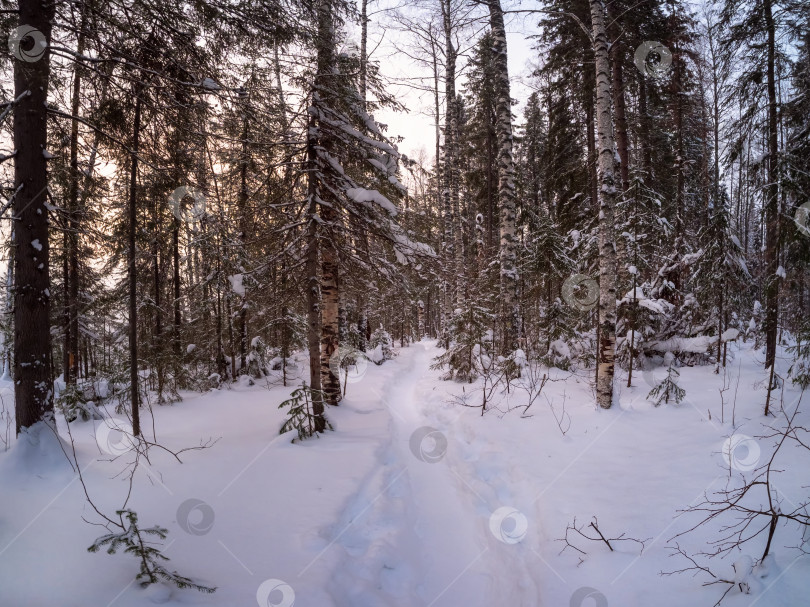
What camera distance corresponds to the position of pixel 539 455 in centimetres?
593

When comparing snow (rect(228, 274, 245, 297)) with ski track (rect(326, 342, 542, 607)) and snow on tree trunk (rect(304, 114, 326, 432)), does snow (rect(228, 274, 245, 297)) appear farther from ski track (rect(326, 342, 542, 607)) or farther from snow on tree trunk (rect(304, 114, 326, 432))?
ski track (rect(326, 342, 542, 607))

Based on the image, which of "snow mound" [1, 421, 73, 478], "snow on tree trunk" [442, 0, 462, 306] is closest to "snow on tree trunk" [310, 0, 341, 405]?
"snow mound" [1, 421, 73, 478]

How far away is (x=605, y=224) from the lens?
7379 millimetres

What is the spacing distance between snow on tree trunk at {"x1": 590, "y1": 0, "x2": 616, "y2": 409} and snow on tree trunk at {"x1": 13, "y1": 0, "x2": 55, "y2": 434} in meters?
8.75

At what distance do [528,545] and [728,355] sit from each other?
34.7 feet

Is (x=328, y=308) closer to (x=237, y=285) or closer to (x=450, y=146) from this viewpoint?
(x=237, y=285)

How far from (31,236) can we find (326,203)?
404cm

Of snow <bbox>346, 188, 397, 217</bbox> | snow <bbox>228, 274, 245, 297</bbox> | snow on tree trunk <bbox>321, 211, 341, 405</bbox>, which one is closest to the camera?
snow <bbox>228, 274, 245, 297</bbox>

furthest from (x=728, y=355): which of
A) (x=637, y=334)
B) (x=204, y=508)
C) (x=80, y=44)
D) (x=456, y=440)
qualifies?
(x=80, y=44)

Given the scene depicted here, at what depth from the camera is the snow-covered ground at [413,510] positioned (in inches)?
112

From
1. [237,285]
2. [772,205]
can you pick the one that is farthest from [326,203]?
[772,205]

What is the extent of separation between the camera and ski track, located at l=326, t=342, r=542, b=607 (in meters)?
3.30

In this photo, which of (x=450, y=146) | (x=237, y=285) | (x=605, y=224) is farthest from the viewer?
(x=450, y=146)

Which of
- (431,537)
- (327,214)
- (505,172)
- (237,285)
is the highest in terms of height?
(505,172)
